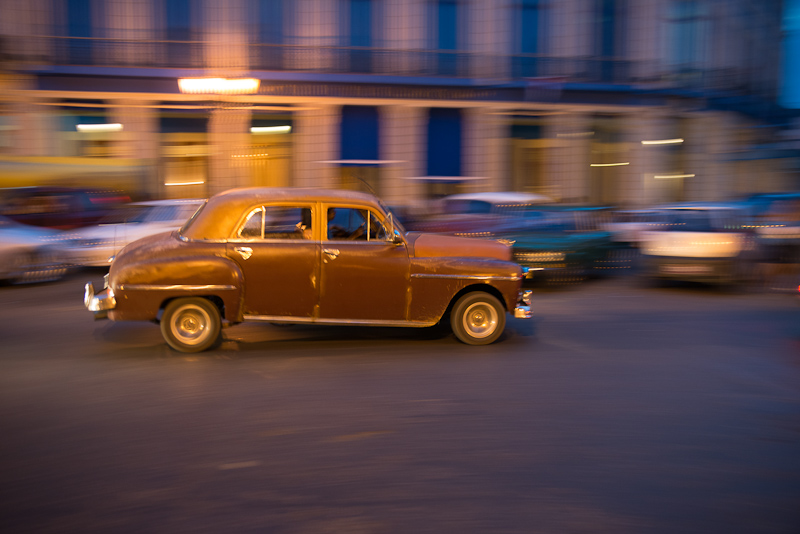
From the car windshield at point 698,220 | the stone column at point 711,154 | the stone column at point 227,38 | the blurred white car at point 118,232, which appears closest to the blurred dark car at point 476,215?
the car windshield at point 698,220

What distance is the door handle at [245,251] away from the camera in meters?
7.35

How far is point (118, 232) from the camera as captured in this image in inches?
519

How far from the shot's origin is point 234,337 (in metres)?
8.16

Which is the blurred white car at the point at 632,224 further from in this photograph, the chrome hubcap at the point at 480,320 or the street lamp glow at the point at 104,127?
the street lamp glow at the point at 104,127

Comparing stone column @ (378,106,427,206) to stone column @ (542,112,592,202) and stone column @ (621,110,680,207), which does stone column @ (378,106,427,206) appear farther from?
stone column @ (621,110,680,207)

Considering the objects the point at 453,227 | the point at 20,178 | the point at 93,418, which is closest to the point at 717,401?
the point at 93,418

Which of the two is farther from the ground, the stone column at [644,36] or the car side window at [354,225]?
the stone column at [644,36]

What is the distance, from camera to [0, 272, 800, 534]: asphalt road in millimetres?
3873

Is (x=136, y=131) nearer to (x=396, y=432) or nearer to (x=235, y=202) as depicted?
(x=235, y=202)

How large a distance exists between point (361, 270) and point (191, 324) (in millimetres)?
1780

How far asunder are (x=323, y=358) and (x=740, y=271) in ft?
27.1

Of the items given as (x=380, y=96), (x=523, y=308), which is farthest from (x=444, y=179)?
(x=523, y=308)

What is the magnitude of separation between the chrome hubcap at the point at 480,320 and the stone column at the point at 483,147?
17.2 meters

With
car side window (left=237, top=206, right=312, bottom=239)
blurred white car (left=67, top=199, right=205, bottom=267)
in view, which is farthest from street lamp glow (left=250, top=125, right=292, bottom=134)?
car side window (left=237, top=206, right=312, bottom=239)
